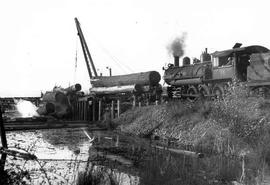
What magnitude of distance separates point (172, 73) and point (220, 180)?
17260 mm

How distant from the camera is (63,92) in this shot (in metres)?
32.0

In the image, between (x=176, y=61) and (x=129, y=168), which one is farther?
(x=176, y=61)

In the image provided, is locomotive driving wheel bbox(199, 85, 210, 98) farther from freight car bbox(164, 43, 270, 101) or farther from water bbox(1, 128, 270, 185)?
water bbox(1, 128, 270, 185)

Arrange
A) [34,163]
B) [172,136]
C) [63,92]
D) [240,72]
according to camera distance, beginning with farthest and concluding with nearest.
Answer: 1. [63,92]
2. [240,72]
3. [172,136]
4. [34,163]

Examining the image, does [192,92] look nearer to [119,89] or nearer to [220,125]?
[119,89]

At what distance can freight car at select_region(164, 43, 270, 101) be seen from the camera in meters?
17.6

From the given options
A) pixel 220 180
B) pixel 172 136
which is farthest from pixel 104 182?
pixel 172 136

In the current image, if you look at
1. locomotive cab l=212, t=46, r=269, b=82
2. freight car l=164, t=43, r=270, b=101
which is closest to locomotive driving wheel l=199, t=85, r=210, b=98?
freight car l=164, t=43, r=270, b=101

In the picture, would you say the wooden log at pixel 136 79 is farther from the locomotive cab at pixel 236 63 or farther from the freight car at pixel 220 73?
the locomotive cab at pixel 236 63

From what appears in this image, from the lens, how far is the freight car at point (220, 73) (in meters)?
17.6

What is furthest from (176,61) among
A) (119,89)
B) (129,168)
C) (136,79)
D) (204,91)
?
(129,168)

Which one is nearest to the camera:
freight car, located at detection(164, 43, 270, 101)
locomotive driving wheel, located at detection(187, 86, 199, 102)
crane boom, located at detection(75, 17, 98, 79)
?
freight car, located at detection(164, 43, 270, 101)

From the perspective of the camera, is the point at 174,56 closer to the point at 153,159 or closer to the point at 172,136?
the point at 172,136

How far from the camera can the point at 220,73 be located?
20.5 metres
